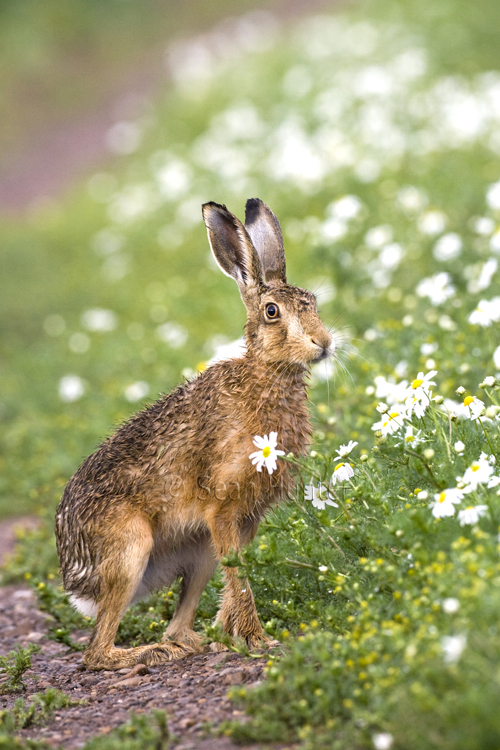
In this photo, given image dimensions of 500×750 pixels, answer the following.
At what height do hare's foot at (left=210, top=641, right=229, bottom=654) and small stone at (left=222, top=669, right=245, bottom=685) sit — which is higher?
hare's foot at (left=210, top=641, right=229, bottom=654)

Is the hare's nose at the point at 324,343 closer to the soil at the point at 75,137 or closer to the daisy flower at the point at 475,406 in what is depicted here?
the daisy flower at the point at 475,406

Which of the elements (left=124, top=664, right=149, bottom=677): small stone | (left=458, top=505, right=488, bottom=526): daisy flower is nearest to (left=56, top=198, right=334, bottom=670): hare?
(left=124, top=664, right=149, bottom=677): small stone

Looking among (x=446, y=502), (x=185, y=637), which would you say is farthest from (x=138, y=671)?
(x=446, y=502)

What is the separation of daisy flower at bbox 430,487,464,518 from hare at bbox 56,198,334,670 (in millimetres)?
1012

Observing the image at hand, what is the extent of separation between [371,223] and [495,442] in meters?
6.24

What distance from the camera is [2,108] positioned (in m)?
25.9

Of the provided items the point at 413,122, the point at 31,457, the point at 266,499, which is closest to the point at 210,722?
the point at 266,499

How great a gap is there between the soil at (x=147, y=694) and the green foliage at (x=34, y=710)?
3 centimetres

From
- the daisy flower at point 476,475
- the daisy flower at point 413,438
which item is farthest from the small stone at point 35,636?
the daisy flower at point 476,475

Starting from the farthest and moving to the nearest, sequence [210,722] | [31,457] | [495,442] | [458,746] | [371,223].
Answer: [371,223] < [31,457] < [495,442] < [210,722] < [458,746]

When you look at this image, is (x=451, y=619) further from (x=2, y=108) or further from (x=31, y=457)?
(x=2, y=108)

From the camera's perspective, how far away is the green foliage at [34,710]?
12.3 ft

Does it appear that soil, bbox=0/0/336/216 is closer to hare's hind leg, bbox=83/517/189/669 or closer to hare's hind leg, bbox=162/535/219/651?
hare's hind leg, bbox=162/535/219/651

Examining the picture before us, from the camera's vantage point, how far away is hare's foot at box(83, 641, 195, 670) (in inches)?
177
